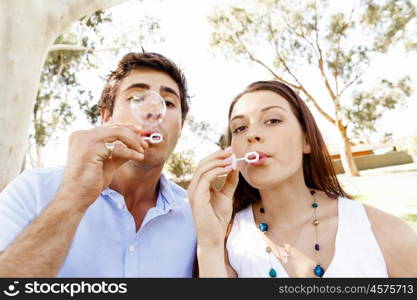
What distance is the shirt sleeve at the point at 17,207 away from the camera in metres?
1.42

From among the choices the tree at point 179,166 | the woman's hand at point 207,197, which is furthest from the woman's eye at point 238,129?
the tree at point 179,166

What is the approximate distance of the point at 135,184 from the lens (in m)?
1.88

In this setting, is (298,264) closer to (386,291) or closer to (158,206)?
(386,291)

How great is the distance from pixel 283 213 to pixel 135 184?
82cm

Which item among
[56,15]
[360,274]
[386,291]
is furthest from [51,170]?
[56,15]

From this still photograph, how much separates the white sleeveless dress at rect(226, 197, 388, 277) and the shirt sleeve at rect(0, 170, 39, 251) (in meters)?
0.96

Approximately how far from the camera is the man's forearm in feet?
4.08

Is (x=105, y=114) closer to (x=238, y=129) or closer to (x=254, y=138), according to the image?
(x=238, y=129)

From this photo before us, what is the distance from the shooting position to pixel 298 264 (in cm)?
158

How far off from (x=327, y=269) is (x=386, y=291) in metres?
0.25

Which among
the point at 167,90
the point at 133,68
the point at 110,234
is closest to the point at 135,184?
the point at 110,234

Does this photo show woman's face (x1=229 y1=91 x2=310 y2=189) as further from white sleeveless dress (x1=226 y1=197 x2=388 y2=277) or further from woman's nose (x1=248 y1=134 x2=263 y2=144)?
white sleeveless dress (x1=226 y1=197 x2=388 y2=277)

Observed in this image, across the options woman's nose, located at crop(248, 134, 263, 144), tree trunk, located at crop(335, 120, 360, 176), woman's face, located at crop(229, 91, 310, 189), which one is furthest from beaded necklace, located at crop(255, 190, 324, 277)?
tree trunk, located at crop(335, 120, 360, 176)

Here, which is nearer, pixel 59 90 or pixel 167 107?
pixel 167 107
